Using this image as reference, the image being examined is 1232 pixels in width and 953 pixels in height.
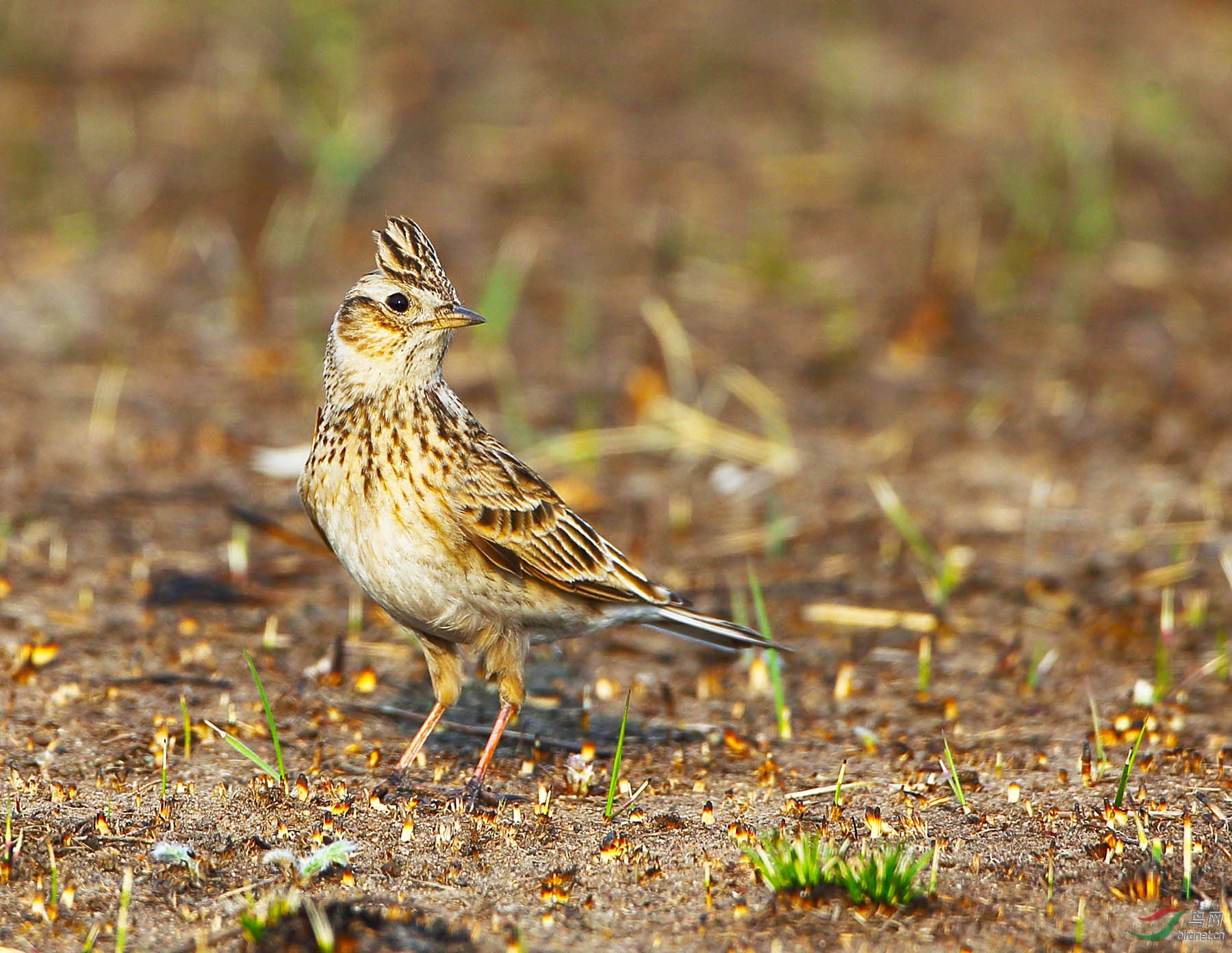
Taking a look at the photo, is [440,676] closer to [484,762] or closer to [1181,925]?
[484,762]

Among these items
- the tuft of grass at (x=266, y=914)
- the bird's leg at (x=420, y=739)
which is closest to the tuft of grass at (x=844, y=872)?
the tuft of grass at (x=266, y=914)

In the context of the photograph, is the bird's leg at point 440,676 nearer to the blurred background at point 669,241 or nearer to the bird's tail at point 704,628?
the bird's tail at point 704,628

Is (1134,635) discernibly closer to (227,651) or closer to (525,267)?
(227,651)

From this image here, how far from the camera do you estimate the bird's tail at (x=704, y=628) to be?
5723 millimetres

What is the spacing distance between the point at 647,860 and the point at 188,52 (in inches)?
423

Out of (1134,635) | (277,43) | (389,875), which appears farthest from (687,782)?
(277,43)

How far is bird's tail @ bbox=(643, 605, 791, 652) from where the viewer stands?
5.72 meters

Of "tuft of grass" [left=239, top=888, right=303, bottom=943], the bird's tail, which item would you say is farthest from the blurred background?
"tuft of grass" [left=239, top=888, right=303, bottom=943]

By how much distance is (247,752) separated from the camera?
506 cm

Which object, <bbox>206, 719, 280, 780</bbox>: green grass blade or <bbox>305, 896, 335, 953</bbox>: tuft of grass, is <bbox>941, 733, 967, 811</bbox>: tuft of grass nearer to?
<bbox>305, 896, 335, 953</bbox>: tuft of grass

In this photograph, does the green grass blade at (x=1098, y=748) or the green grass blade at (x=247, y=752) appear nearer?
the green grass blade at (x=247, y=752)

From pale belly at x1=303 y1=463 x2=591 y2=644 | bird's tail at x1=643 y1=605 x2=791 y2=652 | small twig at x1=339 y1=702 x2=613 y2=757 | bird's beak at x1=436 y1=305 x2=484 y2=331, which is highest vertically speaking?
bird's beak at x1=436 y1=305 x2=484 y2=331

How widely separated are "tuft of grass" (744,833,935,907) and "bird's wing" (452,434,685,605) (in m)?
1.36

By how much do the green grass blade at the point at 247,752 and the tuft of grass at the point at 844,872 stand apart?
5.40ft
